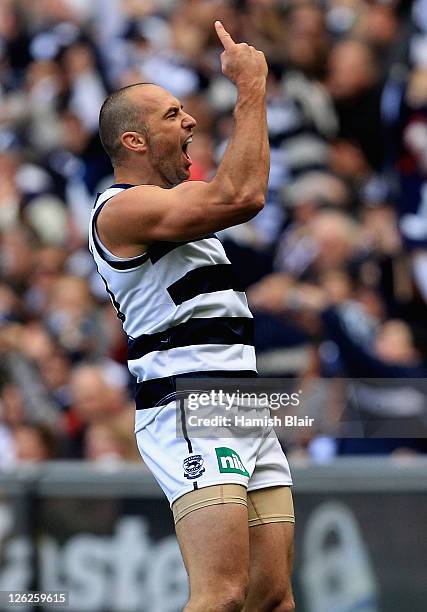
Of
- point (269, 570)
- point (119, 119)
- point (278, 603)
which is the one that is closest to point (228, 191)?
point (119, 119)

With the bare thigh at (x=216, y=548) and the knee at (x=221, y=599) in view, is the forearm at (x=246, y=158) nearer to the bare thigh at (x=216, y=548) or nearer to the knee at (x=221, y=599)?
the bare thigh at (x=216, y=548)

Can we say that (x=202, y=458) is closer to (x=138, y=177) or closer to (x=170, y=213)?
(x=170, y=213)

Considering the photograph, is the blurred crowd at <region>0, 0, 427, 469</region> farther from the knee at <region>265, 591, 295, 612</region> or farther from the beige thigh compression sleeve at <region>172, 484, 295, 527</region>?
the knee at <region>265, 591, 295, 612</region>

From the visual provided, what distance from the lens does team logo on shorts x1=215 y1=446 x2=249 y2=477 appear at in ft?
15.6

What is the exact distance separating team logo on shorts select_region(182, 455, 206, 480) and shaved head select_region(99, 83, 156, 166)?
4.07 feet

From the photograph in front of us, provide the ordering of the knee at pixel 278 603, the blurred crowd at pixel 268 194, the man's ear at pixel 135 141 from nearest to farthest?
the knee at pixel 278 603, the man's ear at pixel 135 141, the blurred crowd at pixel 268 194

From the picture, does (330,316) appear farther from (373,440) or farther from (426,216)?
(426,216)

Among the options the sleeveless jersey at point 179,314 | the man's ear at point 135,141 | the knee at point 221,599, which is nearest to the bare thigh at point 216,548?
the knee at point 221,599

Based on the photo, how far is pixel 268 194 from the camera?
9656 mm

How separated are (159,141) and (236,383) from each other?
3.30ft

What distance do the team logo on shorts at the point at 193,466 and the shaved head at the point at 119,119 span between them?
124 centimetres

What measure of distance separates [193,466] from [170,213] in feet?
3.11

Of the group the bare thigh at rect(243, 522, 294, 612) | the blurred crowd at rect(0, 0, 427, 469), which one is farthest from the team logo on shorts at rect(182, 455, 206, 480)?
the blurred crowd at rect(0, 0, 427, 469)

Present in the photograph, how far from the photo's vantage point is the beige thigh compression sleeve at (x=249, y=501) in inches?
185
